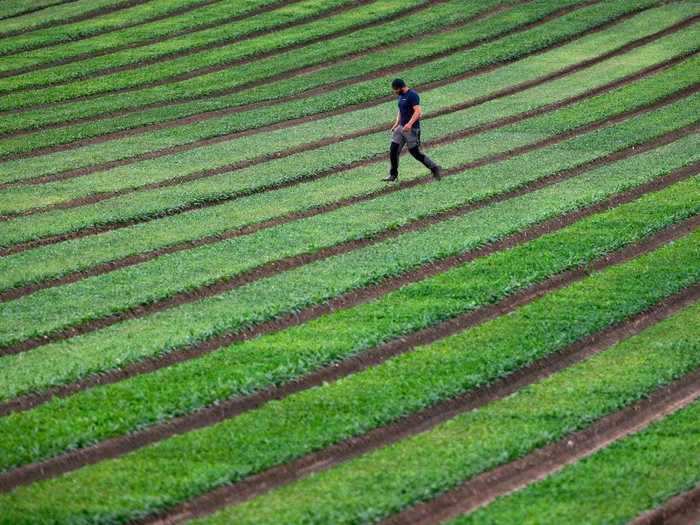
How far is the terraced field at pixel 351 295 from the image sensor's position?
15242 millimetres

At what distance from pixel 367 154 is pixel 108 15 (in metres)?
29.0

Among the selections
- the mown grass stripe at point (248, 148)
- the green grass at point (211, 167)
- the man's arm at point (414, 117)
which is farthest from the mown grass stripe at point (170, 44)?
the man's arm at point (414, 117)

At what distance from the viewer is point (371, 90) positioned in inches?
1844

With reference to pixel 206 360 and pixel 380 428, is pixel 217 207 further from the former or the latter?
pixel 380 428

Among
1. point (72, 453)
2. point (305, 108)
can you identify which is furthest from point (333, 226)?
point (305, 108)

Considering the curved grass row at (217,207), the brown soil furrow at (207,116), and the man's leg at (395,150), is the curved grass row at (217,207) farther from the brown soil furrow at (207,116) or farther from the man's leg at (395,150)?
the brown soil furrow at (207,116)

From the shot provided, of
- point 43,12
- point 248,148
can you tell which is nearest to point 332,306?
point 248,148

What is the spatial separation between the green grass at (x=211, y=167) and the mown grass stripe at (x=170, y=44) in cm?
1398

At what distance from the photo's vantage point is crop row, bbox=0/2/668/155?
40.4m

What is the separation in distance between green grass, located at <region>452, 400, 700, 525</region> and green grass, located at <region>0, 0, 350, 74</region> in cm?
3753

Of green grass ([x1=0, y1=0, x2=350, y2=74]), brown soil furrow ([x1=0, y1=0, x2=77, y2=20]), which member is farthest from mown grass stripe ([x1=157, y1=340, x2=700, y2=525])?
brown soil furrow ([x1=0, y1=0, x2=77, y2=20])

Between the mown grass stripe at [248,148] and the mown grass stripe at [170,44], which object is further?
the mown grass stripe at [170,44]

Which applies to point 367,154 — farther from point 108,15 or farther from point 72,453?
point 108,15

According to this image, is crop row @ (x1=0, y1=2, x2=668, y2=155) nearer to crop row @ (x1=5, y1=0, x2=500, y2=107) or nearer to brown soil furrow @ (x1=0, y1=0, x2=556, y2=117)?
brown soil furrow @ (x1=0, y1=0, x2=556, y2=117)
